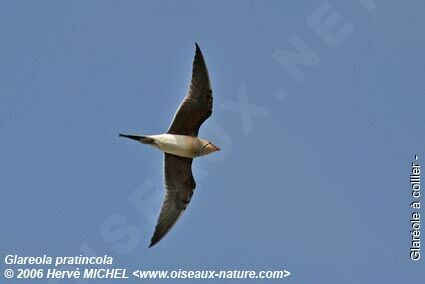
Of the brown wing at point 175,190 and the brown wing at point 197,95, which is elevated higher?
the brown wing at point 197,95

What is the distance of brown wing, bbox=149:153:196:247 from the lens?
1615 inches

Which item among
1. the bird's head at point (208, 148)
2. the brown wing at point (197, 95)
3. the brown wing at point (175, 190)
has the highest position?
the brown wing at point (197, 95)

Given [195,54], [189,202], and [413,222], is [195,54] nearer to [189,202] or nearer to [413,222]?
[189,202]

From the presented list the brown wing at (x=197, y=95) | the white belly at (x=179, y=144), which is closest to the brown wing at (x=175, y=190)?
the white belly at (x=179, y=144)

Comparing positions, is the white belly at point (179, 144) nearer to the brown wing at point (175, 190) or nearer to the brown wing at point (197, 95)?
the brown wing at point (197, 95)

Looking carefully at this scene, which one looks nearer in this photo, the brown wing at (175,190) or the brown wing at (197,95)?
the brown wing at (197,95)

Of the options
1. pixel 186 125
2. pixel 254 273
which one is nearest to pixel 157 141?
pixel 186 125

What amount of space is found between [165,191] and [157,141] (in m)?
1.92

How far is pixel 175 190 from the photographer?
1626 inches

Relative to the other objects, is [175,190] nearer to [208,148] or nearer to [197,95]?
[208,148]

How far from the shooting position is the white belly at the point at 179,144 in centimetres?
4000

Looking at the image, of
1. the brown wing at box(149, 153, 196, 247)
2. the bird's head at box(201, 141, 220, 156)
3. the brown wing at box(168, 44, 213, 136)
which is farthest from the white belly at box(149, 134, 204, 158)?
the brown wing at box(149, 153, 196, 247)

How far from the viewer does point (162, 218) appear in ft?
135

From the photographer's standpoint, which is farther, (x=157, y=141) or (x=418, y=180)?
(x=418, y=180)
